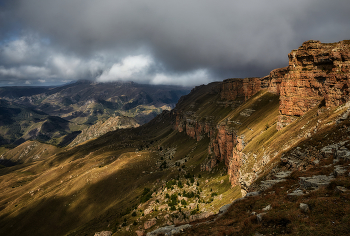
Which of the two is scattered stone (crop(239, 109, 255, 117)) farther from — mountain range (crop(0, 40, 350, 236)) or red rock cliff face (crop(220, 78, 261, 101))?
red rock cliff face (crop(220, 78, 261, 101))

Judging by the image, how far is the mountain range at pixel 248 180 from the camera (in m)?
19.6

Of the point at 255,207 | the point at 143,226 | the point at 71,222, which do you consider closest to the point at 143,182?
the point at 71,222

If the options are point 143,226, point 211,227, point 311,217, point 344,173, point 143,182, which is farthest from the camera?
A: point 143,182

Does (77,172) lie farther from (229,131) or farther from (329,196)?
(329,196)

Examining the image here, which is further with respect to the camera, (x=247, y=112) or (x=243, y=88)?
(x=243, y=88)

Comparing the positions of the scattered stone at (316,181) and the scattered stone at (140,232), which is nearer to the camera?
the scattered stone at (316,181)

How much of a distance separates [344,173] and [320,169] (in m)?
4.51

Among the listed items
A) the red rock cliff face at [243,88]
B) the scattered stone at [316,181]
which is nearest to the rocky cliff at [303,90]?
the scattered stone at [316,181]

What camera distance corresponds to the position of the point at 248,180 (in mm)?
47000

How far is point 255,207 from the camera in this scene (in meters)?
22.9

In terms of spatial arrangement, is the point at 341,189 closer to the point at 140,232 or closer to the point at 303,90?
the point at 303,90

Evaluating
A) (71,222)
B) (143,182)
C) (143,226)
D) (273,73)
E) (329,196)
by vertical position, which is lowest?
(71,222)

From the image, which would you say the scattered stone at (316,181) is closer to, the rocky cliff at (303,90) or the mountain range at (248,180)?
the mountain range at (248,180)

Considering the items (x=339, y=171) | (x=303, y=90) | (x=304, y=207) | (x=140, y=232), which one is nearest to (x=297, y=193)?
(x=304, y=207)
